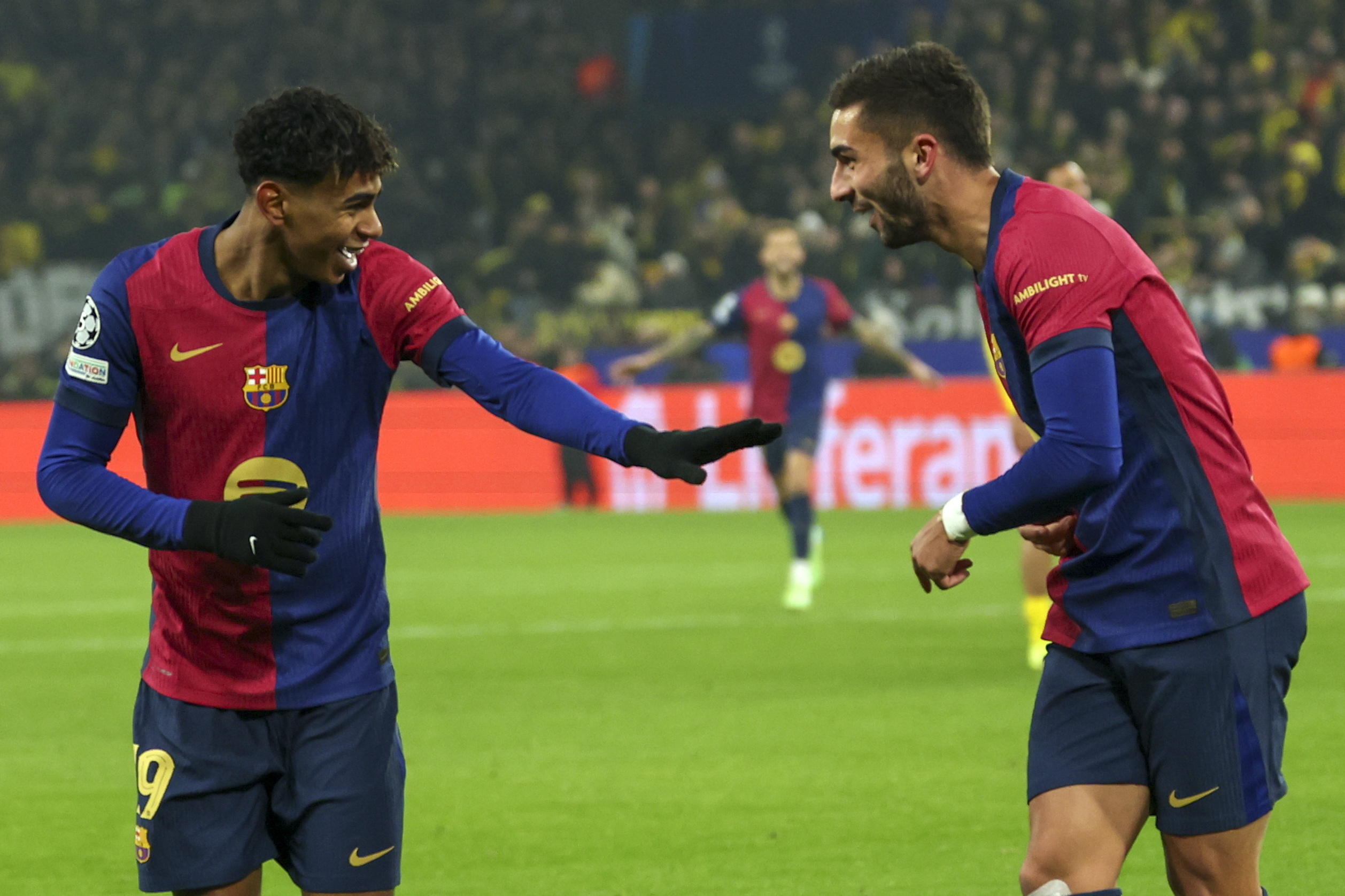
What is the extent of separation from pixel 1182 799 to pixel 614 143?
921 inches

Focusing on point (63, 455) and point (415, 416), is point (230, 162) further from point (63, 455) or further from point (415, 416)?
point (63, 455)

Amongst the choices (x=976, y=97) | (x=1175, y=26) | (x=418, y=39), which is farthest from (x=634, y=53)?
(x=976, y=97)

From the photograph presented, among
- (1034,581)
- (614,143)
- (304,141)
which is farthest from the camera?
(614,143)

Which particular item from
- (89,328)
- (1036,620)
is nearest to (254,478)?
(89,328)

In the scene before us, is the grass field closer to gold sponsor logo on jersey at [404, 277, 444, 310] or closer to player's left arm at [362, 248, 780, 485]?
player's left arm at [362, 248, 780, 485]

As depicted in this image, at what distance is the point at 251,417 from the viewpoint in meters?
3.58

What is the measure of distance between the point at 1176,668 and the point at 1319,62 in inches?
824

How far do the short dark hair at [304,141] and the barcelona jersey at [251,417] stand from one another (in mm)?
250

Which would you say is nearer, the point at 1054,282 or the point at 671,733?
the point at 1054,282

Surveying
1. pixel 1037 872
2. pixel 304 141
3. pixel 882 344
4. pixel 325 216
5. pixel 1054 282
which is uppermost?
pixel 882 344

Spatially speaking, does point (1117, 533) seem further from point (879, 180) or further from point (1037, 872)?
point (879, 180)

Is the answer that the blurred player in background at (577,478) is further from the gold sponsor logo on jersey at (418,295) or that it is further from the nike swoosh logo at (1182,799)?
the nike swoosh logo at (1182,799)

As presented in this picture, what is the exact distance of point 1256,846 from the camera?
11.7ft

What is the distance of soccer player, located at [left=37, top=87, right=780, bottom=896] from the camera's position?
3479mm
